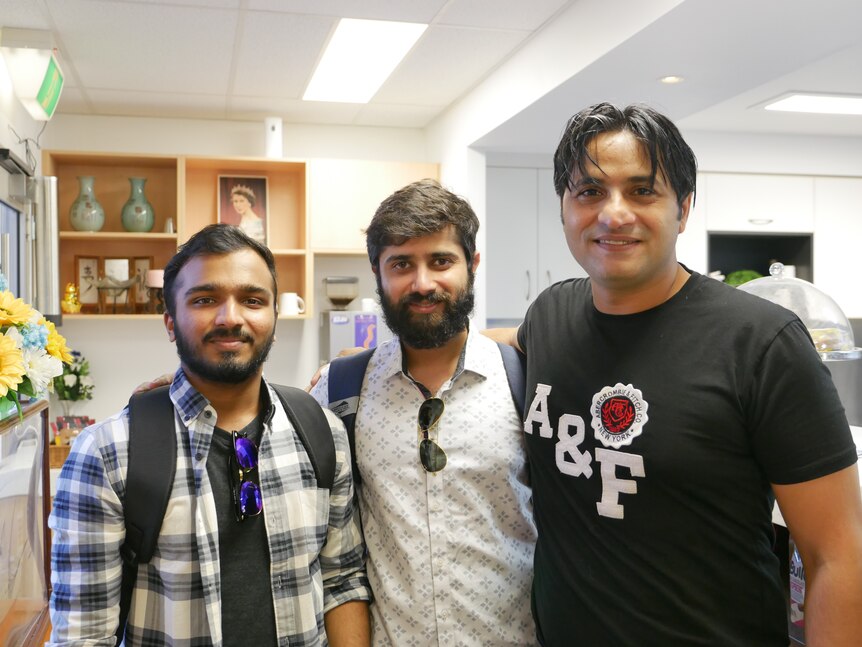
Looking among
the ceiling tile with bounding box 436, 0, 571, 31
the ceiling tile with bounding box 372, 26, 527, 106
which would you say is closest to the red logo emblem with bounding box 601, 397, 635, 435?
the ceiling tile with bounding box 436, 0, 571, 31

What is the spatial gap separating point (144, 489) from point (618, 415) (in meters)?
0.79

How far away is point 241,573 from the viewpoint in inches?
51.4

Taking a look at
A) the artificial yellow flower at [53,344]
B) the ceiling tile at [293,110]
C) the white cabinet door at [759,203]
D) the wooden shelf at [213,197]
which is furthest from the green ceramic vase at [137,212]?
the white cabinet door at [759,203]

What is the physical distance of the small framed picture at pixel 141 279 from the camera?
428 centimetres

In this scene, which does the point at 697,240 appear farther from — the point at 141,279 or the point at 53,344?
the point at 53,344

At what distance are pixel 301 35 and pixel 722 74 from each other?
5.55 ft

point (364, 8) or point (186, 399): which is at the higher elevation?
point (364, 8)

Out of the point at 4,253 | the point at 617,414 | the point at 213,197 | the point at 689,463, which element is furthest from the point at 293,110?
the point at 689,463

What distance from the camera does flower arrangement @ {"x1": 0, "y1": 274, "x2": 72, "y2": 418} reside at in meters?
1.52

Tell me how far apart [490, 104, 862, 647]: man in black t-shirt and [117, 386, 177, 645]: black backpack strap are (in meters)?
0.67

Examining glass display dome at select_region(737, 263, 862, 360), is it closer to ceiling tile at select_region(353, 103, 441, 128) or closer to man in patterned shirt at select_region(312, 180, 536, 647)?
man in patterned shirt at select_region(312, 180, 536, 647)

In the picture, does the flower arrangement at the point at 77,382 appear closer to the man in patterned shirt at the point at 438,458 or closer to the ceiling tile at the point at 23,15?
the ceiling tile at the point at 23,15

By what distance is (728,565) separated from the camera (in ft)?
3.90

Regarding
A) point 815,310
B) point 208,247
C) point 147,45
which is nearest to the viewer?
point 208,247
